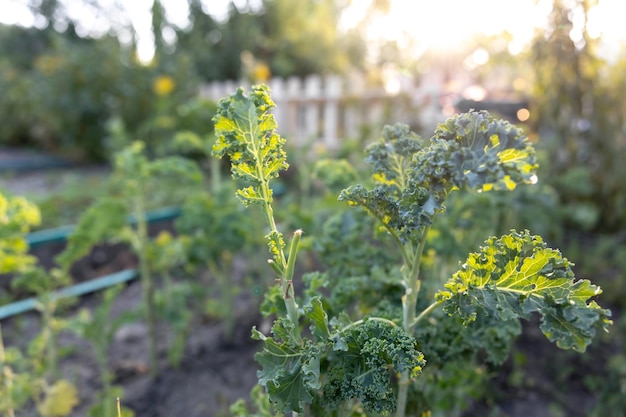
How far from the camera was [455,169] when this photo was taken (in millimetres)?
941

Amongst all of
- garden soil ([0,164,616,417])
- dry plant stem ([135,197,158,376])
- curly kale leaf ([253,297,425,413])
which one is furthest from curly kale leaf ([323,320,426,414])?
dry plant stem ([135,197,158,376])

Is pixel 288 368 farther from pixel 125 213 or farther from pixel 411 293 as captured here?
pixel 125 213

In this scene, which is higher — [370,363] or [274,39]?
[274,39]

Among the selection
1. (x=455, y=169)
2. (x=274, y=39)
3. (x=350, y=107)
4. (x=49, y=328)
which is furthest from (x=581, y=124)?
(x=274, y=39)

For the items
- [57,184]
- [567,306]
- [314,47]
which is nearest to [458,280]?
[567,306]

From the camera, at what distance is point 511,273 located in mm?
986

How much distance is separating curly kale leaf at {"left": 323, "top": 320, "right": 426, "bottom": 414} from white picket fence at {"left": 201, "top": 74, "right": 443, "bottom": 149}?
10.9 ft

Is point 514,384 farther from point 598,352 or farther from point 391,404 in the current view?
point 391,404

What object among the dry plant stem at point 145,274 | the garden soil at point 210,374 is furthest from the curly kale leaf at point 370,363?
the dry plant stem at point 145,274

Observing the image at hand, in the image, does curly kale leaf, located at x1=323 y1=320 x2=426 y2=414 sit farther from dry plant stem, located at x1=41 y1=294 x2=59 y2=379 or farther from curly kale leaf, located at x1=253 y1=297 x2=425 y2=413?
dry plant stem, located at x1=41 y1=294 x2=59 y2=379

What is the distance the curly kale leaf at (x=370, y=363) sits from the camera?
37.9 inches

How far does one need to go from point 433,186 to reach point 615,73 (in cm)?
423

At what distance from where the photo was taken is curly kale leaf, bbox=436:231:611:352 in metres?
0.92

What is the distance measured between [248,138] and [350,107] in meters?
6.53
